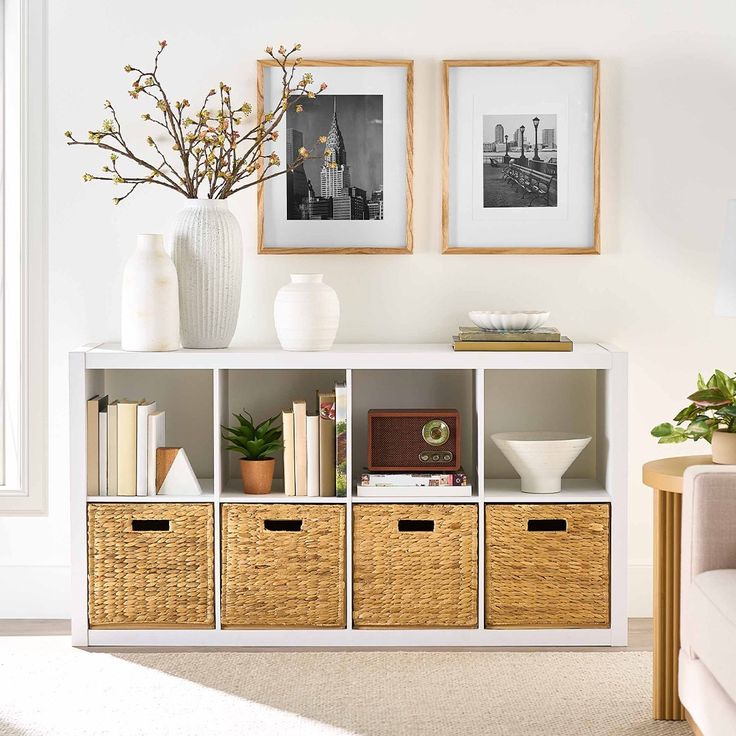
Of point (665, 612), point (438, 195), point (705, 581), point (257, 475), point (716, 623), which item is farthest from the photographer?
point (438, 195)

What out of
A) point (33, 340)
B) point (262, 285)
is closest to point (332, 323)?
point (262, 285)

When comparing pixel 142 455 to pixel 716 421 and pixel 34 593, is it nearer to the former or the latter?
pixel 34 593

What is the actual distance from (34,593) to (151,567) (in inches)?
24.2

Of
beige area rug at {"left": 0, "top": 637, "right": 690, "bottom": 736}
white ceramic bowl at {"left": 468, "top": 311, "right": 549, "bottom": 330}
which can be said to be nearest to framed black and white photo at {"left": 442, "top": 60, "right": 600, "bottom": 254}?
white ceramic bowl at {"left": 468, "top": 311, "right": 549, "bottom": 330}

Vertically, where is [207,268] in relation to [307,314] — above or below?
above

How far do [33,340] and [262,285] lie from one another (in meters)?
0.80

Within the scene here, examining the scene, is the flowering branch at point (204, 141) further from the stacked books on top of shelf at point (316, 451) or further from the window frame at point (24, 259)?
the stacked books on top of shelf at point (316, 451)

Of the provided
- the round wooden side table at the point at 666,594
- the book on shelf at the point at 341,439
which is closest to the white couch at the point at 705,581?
the round wooden side table at the point at 666,594

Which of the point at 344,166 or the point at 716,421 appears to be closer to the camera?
the point at 716,421

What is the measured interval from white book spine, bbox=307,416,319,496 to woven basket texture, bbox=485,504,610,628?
53cm

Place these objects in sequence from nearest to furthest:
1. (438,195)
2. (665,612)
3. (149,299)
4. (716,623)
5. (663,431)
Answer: (716,623)
(665,612)
(663,431)
(149,299)
(438,195)

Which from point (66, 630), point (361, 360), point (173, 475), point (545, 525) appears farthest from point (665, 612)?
point (66, 630)

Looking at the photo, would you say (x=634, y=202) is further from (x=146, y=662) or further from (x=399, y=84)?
(x=146, y=662)

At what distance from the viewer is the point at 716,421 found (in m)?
2.53
